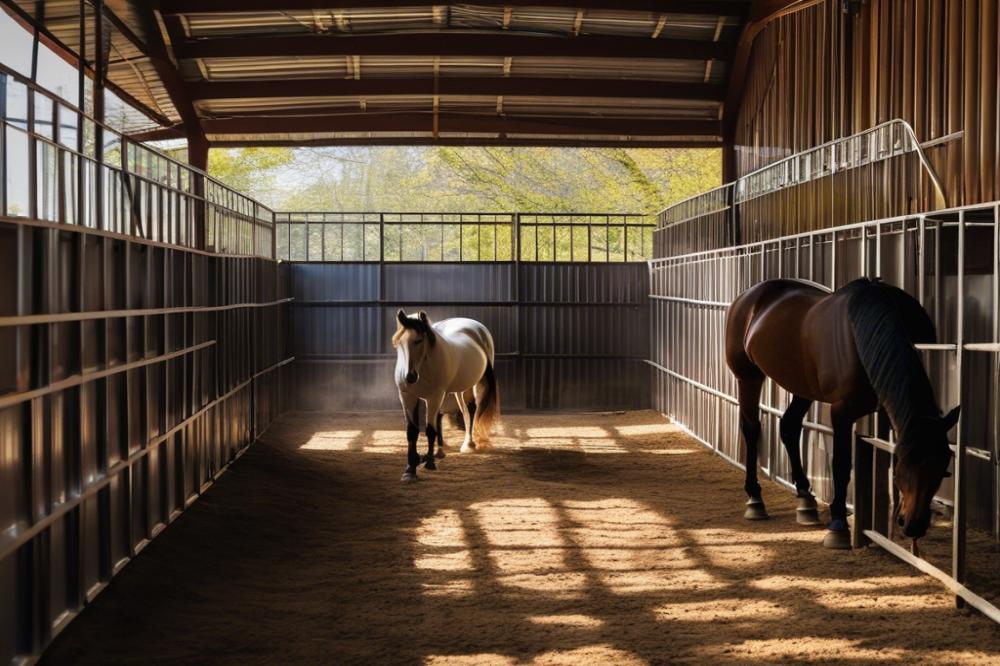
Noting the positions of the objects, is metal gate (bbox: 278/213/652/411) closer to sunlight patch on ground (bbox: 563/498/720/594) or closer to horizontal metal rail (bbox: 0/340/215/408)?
sunlight patch on ground (bbox: 563/498/720/594)

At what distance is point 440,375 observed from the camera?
9.33 meters

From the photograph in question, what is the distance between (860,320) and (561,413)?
910 centimetres

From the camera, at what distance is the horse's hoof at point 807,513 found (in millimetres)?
6770

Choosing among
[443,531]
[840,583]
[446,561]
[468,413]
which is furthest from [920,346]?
[468,413]

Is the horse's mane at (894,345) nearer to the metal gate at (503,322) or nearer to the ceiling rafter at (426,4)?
the ceiling rafter at (426,4)

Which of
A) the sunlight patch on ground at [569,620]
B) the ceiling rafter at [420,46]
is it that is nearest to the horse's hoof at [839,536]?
the sunlight patch on ground at [569,620]

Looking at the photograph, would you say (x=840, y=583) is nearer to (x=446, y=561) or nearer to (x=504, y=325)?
(x=446, y=561)

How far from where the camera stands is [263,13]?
1173cm

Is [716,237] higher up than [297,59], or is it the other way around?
[297,59]

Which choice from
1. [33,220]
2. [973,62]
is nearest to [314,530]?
[33,220]

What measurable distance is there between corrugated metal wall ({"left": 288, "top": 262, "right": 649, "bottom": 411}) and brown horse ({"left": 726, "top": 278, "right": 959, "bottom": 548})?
6877 mm

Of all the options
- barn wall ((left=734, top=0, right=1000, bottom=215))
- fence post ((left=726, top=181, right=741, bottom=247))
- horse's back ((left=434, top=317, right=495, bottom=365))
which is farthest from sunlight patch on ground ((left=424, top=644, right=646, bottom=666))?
fence post ((left=726, top=181, right=741, bottom=247))

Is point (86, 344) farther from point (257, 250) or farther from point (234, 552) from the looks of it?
point (257, 250)

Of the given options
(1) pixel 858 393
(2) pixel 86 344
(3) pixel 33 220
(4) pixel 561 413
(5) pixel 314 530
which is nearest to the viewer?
(3) pixel 33 220
